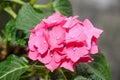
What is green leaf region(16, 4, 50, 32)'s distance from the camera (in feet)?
2.03

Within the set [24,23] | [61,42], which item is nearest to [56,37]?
[61,42]

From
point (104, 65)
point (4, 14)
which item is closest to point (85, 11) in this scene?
point (4, 14)

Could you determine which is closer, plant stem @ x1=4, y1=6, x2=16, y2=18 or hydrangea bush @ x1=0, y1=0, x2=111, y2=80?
hydrangea bush @ x1=0, y1=0, x2=111, y2=80

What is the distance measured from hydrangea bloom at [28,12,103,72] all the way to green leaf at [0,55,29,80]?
0.08 meters

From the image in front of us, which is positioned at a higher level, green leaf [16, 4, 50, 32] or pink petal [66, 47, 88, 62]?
green leaf [16, 4, 50, 32]

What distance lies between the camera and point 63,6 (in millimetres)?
757

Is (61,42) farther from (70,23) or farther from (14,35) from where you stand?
(14,35)

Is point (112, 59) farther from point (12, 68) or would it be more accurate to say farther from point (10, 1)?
point (12, 68)

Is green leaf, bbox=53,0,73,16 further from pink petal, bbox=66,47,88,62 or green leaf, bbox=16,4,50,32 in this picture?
pink petal, bbox=66,47,88,62

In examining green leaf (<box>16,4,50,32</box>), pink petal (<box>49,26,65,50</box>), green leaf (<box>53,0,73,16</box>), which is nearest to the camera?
pink petal (<box>49,26,65,50</box>)

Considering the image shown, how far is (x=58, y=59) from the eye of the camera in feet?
1.72

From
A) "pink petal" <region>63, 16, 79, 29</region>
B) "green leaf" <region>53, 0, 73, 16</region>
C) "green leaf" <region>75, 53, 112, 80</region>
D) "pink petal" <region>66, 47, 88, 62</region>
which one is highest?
"pink petal" <region>63, 16, 79, 29</region>

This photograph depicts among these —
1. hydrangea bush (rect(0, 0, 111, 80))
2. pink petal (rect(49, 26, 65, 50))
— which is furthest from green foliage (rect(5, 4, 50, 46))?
pink petal (rect(49, 26, 65, 50))

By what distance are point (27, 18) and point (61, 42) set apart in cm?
14
